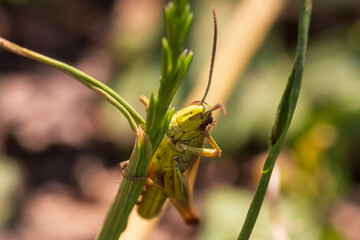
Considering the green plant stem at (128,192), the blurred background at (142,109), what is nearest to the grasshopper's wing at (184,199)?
the green plant stem at (128,192)

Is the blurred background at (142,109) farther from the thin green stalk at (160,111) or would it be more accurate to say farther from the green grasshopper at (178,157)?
the thin green stalk at (160,111)

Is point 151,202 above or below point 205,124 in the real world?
below

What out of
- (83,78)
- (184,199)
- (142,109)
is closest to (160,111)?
(83,78)

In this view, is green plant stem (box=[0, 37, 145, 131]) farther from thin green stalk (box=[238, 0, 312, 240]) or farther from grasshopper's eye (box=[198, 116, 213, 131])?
grasshopper's eye (box=[198, 116, 213, 131])

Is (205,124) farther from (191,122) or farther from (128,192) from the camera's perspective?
(128,192)

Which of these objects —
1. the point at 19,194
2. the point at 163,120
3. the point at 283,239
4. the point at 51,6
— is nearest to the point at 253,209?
the point at 163,120

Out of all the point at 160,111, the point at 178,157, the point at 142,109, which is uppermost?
the point at 160,111

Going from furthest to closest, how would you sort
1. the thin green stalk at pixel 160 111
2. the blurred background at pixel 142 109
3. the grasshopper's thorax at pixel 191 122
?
the blurred background at pixel 142 109, the grasshopper's thorax at pixel 191 122, the thin green stalk at pixel 160 111

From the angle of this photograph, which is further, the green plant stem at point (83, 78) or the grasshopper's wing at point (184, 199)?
the grasshopper's wing at point (184, 199)
